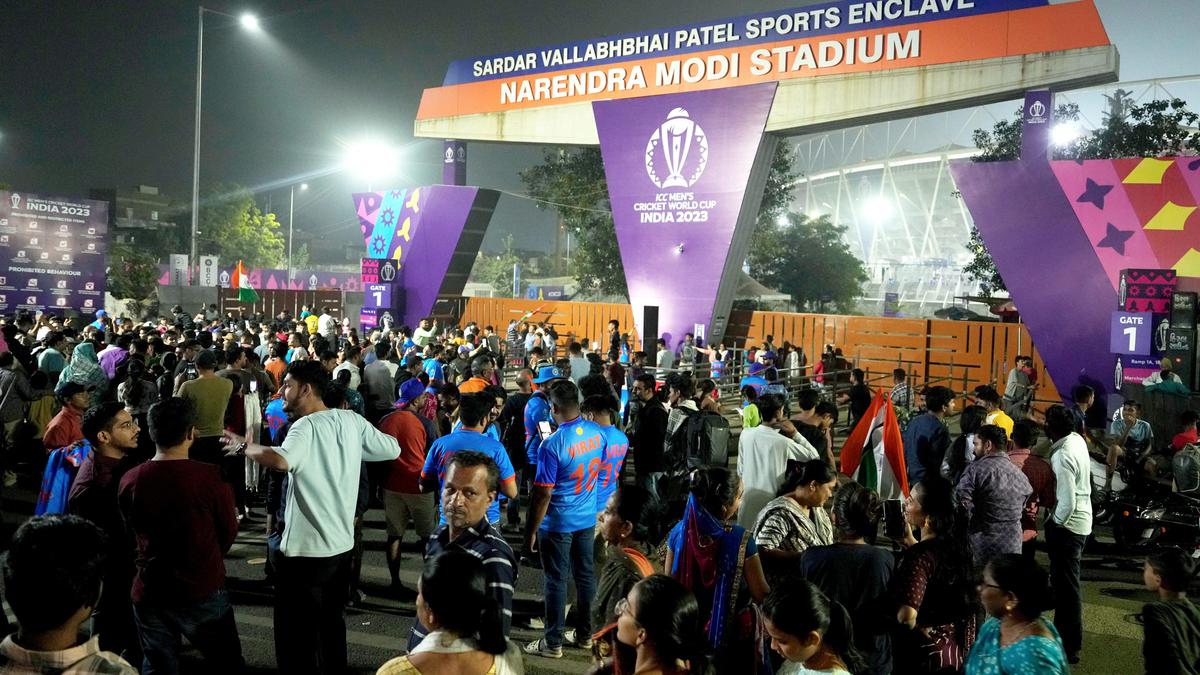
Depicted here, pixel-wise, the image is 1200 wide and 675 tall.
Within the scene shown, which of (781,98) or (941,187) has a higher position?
(941,187)

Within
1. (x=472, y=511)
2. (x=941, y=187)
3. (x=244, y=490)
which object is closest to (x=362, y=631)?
(x=472, y=511)

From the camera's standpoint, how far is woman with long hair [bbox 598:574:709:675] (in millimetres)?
2695

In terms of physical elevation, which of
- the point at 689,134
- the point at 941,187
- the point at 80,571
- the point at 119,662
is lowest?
the point at 119,662

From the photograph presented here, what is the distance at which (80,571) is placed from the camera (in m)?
2.58

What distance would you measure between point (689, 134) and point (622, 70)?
2851mm

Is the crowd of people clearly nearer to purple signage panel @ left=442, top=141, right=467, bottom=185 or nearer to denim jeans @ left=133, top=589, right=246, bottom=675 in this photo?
denim jeans @ left=133, top=589, right=246, bottom=675

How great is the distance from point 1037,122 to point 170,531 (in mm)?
17506

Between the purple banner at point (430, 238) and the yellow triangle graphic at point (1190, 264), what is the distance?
18.0 meters

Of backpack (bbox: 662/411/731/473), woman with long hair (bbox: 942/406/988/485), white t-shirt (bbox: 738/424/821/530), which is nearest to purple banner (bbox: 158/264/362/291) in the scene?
backpack (bbox: 662/411/731/473)

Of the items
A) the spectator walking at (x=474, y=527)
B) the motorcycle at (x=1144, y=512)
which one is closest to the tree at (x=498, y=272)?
the motorcycle at (x=1144, y=512)

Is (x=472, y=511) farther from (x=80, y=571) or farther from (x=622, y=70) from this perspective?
(x=622, y=70)

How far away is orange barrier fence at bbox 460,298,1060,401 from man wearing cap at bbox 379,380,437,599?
52.3ft

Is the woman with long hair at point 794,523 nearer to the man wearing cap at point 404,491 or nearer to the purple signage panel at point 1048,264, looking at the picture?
the man wearing cap at point 404,491

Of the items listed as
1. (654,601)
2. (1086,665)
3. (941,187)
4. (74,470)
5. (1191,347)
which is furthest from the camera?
(941,187)
